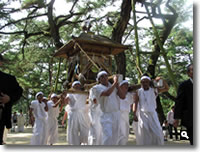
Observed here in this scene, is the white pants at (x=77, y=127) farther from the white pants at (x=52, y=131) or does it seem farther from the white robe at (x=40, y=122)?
the white pants at (x=52, y=131)

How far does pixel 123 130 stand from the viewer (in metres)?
5.97

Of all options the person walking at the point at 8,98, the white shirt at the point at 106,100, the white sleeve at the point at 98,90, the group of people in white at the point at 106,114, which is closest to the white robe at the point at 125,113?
the group of people in white at the point at 106,114

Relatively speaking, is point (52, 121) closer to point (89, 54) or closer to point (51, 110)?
point (51, 110)

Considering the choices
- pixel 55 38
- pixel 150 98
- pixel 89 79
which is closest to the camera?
pixel 150 98

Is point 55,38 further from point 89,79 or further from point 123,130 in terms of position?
point 123,130

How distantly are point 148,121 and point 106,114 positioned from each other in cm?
93

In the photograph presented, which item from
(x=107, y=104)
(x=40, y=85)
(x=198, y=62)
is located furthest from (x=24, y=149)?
(x=40, y=85)

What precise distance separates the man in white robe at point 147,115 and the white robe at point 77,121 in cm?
163

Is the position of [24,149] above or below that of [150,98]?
below

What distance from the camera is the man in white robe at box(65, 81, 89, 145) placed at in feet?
19.6

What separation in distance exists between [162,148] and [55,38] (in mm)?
7824

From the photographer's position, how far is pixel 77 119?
19.9 feet

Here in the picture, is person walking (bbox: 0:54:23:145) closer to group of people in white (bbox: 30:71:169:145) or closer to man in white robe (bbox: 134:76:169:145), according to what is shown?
group of people in white (bbox: 30:71:169:145)

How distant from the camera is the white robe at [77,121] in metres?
6.00
